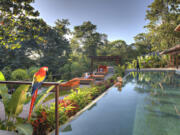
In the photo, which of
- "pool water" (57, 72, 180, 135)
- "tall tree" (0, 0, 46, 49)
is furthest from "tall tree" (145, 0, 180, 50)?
"tall tree" (0, 0, 46, 49)

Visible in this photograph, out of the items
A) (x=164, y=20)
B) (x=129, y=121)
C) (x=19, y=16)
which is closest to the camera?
(x=129, y=121)

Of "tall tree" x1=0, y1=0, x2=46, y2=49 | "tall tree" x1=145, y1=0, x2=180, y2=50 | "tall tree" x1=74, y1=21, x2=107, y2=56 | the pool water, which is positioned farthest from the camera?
"tall tree" x1=74, y1=21, x2=107, y2=56

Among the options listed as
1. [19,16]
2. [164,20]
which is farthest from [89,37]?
[19,16]

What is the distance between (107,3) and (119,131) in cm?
2271

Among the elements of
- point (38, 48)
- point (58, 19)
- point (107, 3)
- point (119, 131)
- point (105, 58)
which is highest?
point (107, 3)

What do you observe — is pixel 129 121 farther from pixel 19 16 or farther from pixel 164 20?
pixel 164 20

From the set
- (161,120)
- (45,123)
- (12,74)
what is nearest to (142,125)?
(161,120)

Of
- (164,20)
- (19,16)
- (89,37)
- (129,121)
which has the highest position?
(89,37)

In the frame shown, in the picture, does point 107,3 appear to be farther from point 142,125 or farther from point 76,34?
point 142,125

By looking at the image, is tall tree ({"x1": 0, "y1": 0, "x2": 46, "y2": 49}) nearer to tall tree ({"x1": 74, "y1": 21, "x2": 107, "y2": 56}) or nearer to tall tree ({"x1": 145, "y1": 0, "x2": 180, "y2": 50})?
tall tree ({"x1": 145, "y1": 0, "x2": 180, "y2": 50})

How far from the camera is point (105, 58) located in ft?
58.5

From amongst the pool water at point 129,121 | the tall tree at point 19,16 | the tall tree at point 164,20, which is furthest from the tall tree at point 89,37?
the pool water at point 129,121

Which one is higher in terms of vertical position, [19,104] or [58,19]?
[58,19]

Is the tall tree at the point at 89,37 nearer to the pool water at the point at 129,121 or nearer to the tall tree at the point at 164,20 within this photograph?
the tall tree at the point at 164,20
